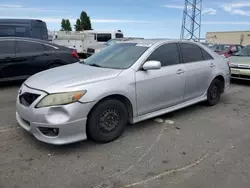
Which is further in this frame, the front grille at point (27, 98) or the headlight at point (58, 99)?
the front grille at point (27, 98)

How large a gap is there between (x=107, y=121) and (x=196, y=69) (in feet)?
7.60

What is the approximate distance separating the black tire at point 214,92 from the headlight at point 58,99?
334 centimetres

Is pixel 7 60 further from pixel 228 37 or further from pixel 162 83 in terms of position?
pixel 228 37

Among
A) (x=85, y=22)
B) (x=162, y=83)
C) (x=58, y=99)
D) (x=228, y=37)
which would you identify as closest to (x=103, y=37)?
(x=162, y=83)

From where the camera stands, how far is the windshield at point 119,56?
12.3 ft

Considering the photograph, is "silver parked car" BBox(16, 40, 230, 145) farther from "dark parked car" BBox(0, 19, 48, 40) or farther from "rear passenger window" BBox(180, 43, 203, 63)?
"dark parked car" BBox(0, 19, 48, 40)

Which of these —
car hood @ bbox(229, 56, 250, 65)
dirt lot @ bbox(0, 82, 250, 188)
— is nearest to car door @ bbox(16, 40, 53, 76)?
dirt lot @ bbox(0, 82, 250, 188)

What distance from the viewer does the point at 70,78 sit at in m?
3.20

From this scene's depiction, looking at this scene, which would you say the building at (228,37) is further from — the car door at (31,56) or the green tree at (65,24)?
the car door at (31,56)

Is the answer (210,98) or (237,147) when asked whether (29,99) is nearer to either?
(237,147)

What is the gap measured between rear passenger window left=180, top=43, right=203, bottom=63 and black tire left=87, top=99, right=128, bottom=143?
1857mm

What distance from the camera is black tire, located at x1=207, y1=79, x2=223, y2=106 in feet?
16.7

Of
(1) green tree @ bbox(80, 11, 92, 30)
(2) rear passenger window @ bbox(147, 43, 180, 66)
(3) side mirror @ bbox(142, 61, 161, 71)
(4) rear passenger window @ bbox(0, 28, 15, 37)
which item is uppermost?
(1) green tree @ bbox(80, 11, 92, 30)

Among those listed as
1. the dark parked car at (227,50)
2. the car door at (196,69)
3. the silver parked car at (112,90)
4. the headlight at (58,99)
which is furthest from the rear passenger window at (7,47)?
the dark parked car at (227,50)
